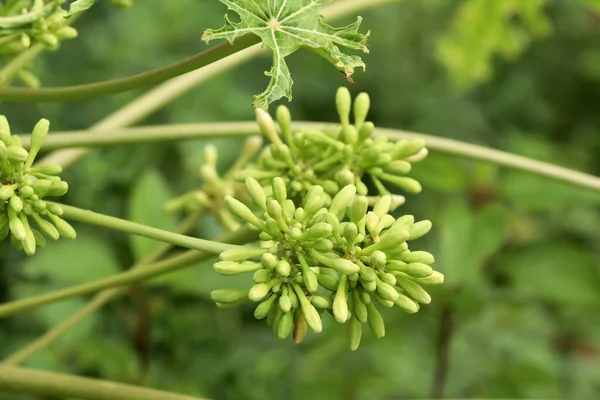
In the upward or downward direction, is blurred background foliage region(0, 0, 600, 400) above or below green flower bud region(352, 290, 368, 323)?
above

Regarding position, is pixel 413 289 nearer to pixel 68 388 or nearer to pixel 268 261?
pixel 268 261

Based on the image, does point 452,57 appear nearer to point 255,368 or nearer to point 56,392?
point 255,368

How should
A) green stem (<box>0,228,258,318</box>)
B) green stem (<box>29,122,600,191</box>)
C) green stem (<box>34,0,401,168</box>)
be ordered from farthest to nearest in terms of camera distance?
green stem (<box>34,0,401,168</box>) < green stem (<box>29,122,600,191</box>) < green stem (<box>0,228,258,318</box>)

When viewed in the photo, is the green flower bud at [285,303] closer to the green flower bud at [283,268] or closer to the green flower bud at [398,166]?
the green flower bud at [283,268]

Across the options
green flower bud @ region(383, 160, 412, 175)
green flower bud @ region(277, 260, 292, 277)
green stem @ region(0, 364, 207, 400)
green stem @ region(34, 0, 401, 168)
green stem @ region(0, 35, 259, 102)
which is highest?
green stem @ region(34, 0, 401, 168)

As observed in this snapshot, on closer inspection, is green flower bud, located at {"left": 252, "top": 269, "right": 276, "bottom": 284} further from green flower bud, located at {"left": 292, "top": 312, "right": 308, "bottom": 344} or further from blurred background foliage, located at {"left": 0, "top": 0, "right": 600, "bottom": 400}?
blurred background foliage, located at {"left": 0, "top": 0, "right": 600, "bottom": 400}

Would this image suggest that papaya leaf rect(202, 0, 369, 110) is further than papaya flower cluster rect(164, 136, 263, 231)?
No

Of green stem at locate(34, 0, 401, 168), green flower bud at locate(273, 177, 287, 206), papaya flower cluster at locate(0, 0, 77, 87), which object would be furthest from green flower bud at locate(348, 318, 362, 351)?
green stem at locate(34, 0, 401, 168)
